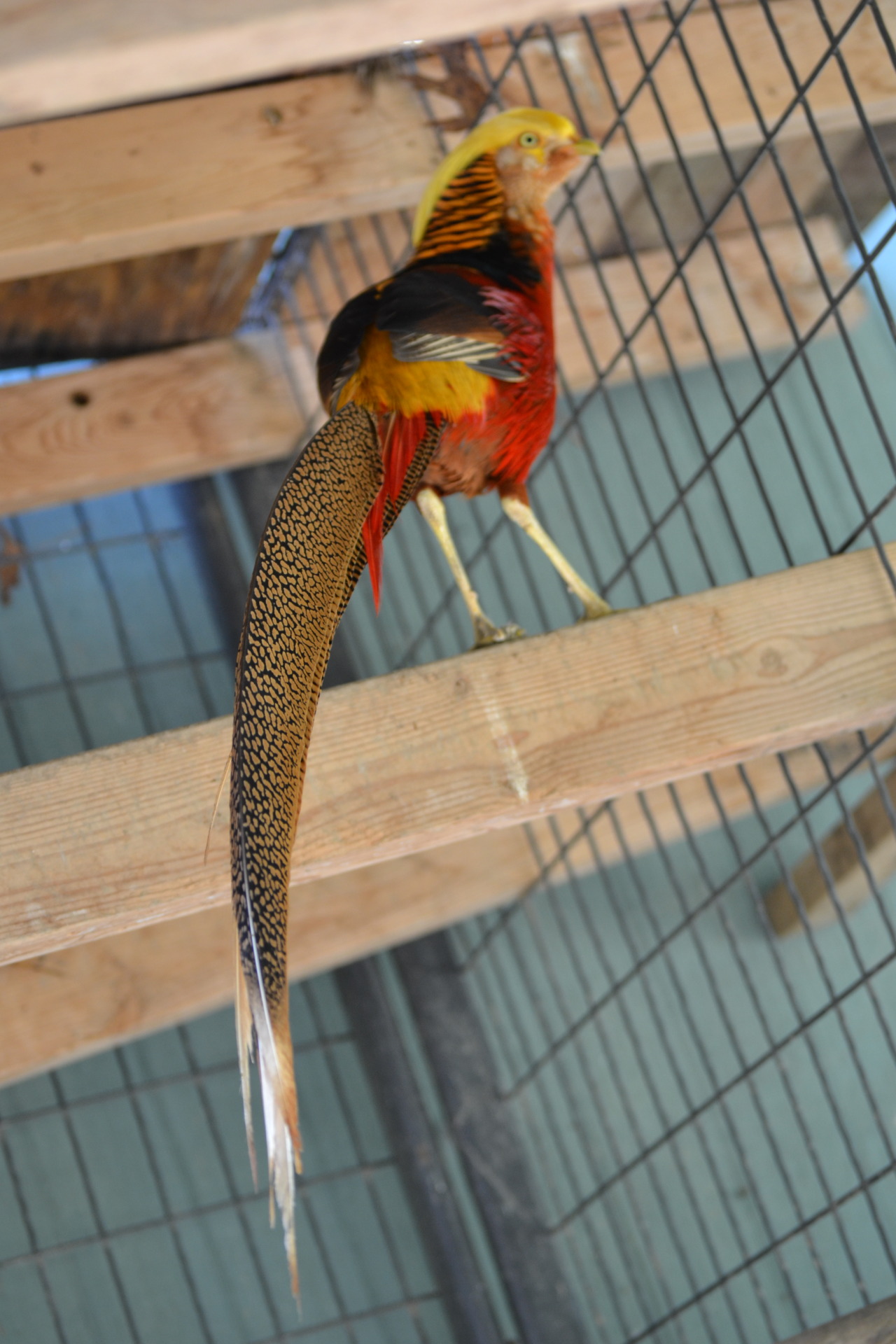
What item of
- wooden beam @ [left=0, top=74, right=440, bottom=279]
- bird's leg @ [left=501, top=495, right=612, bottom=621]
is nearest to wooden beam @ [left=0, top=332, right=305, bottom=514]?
wooden beam @ [left=0, top=74, right=440, bottom=279]

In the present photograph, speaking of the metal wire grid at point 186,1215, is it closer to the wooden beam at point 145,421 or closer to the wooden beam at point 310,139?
the wooden beam at point 145,421

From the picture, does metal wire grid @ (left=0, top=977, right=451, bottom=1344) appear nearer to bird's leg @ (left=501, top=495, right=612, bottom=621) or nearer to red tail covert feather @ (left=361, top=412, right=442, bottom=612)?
bird's leg @ (left=501, top=495, right=612, bottom=621)

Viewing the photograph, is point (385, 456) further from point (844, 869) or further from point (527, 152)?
point (844, 869)

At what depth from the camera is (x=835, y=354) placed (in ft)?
11.6

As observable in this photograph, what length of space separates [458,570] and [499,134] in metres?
0.64

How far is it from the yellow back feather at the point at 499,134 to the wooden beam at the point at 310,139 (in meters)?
0.27

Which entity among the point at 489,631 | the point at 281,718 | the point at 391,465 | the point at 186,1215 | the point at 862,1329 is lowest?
the point at 862,1329

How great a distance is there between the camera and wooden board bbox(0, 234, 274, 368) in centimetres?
266

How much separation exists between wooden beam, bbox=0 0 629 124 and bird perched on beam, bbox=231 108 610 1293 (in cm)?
58

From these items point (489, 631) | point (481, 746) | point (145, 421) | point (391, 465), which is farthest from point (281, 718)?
point (145, 421)

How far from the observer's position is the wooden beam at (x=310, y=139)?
201cm

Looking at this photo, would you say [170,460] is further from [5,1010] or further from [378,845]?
[378,845]

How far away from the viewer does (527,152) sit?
1.89 meters

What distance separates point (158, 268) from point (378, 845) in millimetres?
1721
